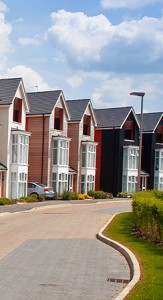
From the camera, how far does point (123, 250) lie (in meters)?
14.5

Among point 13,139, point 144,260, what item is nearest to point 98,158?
point 13,139

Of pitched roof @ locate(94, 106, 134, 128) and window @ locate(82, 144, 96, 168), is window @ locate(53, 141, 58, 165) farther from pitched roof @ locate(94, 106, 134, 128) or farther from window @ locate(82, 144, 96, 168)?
pitched roof @ locate(94, 106, 134, 128)

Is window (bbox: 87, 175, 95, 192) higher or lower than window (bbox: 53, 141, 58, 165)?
lower

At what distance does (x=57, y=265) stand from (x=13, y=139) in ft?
99.3

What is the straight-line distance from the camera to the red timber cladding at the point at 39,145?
47406 millimetres

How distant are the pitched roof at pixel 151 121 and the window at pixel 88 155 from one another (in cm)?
1130

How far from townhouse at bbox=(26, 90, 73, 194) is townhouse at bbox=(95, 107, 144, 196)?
326 inches

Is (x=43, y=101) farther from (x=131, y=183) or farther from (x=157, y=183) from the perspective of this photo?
(x=157, y=183)

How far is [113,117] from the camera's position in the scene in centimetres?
5838

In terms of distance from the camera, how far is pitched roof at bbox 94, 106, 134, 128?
5709cm

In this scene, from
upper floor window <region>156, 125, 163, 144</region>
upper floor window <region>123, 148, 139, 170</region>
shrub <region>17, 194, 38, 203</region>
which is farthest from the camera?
upper floor window <region>156, 125, 163, 144</region>

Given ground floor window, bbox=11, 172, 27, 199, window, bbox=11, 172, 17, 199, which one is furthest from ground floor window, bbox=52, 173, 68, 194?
window, bbox=11, 172, 17, 199

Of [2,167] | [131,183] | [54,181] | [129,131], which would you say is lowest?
[131,183]

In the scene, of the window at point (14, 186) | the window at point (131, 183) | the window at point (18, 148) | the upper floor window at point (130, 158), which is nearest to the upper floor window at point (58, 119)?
the window at point (18, 148)
